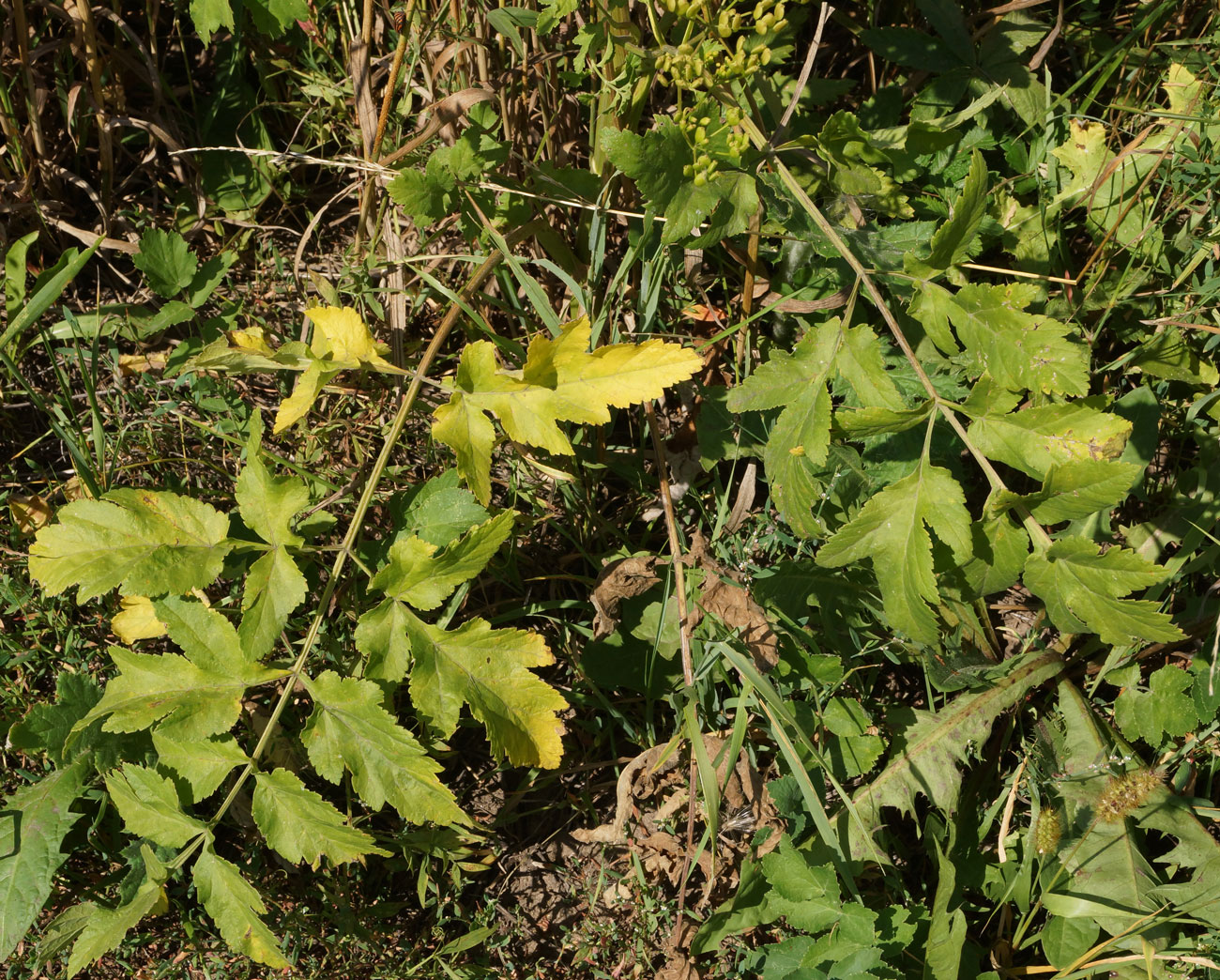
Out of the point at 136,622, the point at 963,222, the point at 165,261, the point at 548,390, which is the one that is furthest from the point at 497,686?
the point at 165,261

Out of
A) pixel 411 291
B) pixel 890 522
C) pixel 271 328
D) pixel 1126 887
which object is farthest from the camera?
pixel 271 328

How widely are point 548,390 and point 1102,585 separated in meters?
1.17

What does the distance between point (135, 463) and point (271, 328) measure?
21.9 inches

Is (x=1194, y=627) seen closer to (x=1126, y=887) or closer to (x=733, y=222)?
(x=1126, y=887)

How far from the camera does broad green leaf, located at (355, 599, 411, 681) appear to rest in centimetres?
212

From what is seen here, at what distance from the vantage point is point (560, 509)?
9.43 ft

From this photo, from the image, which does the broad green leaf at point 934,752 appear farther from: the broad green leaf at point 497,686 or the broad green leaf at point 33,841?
the broad green leaf at point 33,841

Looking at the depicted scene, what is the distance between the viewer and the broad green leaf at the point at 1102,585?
1.95 m

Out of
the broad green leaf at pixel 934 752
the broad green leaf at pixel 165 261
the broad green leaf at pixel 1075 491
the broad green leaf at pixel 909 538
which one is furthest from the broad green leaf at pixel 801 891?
the broad green leaf at pixel 165 261

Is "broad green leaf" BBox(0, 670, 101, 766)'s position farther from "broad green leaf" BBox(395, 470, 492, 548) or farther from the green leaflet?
"broad green leaf" BBox(395, 470, 492, 548)

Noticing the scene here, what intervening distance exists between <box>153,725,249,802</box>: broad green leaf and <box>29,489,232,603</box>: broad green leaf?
33 centimetres

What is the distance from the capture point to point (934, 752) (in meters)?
Result: 2.62

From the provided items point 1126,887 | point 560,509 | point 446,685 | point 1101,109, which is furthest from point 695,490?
point 1101,109

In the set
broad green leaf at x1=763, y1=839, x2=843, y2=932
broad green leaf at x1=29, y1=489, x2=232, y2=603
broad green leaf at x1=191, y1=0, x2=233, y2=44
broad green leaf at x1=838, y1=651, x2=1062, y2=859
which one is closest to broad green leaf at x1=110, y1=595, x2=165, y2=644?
broad green leaf at x1=29, y1=489, x2=232, y2=603
